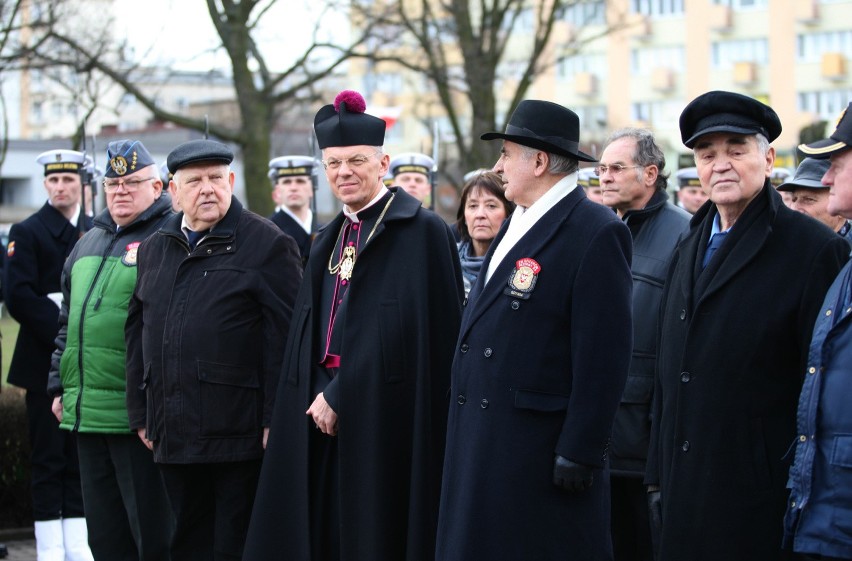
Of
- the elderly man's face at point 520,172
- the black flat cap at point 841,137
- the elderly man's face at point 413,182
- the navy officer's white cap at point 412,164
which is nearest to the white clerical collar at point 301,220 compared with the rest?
the navy officer's white cap at point 412,164

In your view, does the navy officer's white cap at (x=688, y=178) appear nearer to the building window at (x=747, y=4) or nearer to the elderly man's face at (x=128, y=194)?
the elderly man's face at (x=128, y=194)

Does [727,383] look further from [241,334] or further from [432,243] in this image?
[241,334]

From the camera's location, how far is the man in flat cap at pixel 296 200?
1014 centimetres

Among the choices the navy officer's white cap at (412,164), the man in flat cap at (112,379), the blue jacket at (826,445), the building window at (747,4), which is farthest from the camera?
the building window at (747,4)

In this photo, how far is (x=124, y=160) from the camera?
7121 millimetres

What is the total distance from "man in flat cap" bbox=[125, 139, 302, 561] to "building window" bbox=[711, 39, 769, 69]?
53285 mm

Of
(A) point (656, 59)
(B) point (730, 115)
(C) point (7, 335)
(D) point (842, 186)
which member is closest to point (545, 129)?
(B) point (730, 115)

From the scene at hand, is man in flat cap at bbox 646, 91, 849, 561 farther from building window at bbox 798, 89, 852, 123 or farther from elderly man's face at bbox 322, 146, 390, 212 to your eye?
building window at bbox 798, 89, 852, 123

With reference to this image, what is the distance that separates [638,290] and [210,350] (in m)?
2.12

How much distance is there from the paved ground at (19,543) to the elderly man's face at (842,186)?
641 cm

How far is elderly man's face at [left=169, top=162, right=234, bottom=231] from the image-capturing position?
257 inches

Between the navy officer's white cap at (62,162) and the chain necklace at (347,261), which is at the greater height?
the navy officer's white cap at (62,162)

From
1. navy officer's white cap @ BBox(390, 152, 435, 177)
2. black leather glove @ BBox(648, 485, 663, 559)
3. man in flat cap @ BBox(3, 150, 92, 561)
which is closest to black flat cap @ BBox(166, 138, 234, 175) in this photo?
man in flat cap @ BBox(3, 150, 92, 561)

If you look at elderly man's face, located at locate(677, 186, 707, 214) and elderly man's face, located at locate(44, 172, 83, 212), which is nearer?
elderly man's face, located at locate(44, 172, 83, 212)
